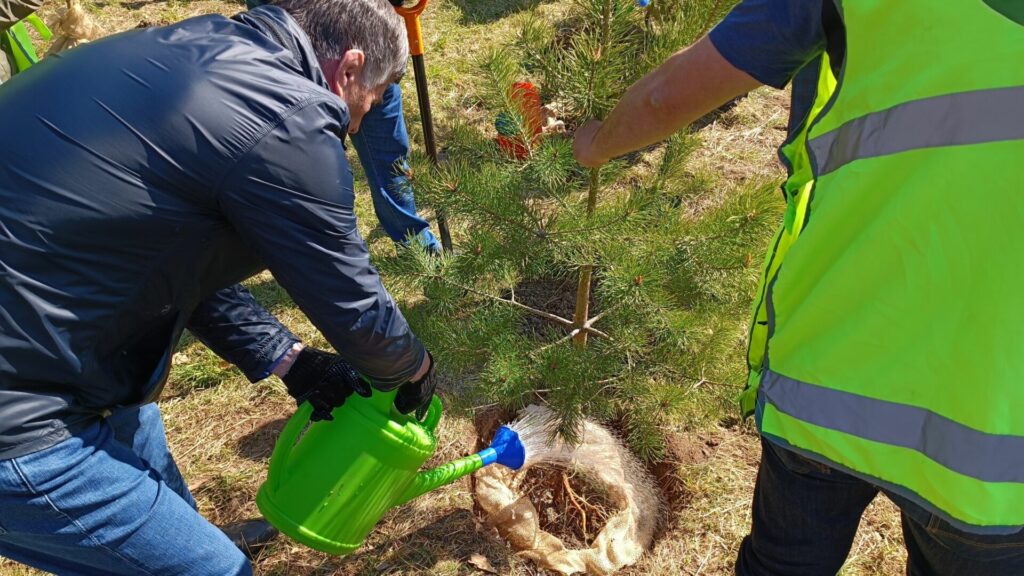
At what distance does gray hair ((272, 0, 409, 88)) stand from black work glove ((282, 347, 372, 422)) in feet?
2.07

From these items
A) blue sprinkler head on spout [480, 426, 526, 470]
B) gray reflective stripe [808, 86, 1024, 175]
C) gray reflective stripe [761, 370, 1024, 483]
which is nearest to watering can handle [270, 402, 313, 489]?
blue sprinkler head on spout [480, 426, 526, 470]

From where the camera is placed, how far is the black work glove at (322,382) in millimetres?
1447

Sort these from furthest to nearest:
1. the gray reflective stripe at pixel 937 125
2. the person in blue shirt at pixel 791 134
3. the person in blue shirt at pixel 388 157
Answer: the person in blue shirt at pixel 388 157
the person in blue shirt at pixel 791 134
the gray reflective stripe at pixel 937 125

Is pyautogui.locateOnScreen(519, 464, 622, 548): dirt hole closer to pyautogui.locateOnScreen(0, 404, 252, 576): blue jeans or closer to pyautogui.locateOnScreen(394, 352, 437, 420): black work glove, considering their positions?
pyautogui.locateOnScreen(394, 352, 437, 420): black work glove

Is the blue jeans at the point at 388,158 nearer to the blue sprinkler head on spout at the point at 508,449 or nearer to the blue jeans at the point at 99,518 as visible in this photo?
the blue sprinkler head on spout at the point at 508,449

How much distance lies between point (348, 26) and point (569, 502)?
1.44 meters

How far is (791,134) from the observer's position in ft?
3.47

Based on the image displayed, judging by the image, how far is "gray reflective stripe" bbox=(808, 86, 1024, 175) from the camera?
2.11ft

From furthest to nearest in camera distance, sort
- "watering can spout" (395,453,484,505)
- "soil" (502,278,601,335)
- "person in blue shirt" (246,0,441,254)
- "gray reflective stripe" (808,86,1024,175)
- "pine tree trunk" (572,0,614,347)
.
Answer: "soil" (502,278,601,335)
"person in blue shirt" (246,0,441,254)
"watering can spout" (395,453,484,505)
"pine tree trunk" (572,0,614,347)
"gray reflective stripe" (808,86,1024,175)

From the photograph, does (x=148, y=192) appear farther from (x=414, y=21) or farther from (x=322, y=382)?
(x=414, y=21)

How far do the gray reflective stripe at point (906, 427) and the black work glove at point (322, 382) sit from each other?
838mm

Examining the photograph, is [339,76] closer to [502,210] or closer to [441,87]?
[502,210]

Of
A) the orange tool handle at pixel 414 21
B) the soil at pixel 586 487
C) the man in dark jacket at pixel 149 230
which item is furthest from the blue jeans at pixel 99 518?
the orange tool handle at pixel 414 21

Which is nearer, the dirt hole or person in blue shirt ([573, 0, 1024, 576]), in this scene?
person in blue shirt ([573, 0, 1024, 576])
